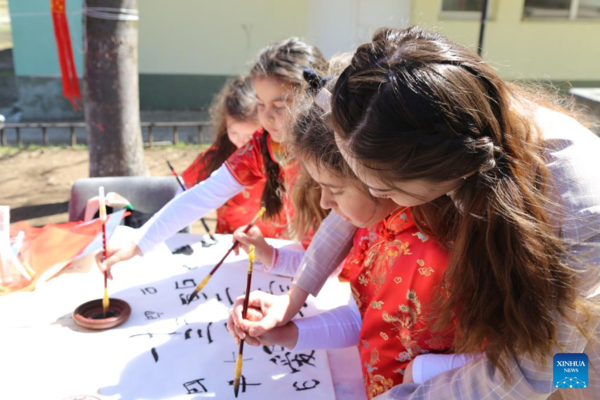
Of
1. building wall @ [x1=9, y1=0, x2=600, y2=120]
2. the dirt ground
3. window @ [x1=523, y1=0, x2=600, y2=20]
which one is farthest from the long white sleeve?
window @ [x1=523, y1=0, x2=600, y2=20]

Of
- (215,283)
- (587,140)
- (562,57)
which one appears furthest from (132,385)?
(562,57)

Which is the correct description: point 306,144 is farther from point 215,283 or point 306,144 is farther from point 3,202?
point 3,202

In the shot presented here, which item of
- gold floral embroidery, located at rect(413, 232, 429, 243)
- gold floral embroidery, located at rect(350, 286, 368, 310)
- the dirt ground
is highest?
gold floral embroidery, located at rect(413, 232, 429, 243)

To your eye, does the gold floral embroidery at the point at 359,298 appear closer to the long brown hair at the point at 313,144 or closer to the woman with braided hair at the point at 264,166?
the long brown hair at the point at 313,144

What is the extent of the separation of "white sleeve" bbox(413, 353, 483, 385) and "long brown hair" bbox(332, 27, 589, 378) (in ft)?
0.50

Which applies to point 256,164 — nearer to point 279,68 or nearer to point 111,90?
point 279,68

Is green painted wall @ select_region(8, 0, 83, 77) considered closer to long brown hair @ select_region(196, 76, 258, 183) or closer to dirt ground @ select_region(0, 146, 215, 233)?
dirt ground @ select_region(0, 146, 215, 233)

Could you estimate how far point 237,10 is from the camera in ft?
18.6

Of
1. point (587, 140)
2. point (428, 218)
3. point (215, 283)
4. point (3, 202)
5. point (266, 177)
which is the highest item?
point (587, 140)

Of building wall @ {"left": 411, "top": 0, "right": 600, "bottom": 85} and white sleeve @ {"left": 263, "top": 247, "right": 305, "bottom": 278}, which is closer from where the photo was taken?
white sleeve @ {"left": 263, "top": 247, "right": 305, "bottom": 278}

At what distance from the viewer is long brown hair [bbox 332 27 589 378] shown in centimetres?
70

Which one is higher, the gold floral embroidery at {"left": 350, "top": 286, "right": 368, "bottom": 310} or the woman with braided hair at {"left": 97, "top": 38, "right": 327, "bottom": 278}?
the woman with braided hair at {"left": 97, "top": 38, "right": 327, "bottom": 278}

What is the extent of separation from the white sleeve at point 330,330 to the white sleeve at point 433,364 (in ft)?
0.78

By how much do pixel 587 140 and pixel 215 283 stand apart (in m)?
0.99
